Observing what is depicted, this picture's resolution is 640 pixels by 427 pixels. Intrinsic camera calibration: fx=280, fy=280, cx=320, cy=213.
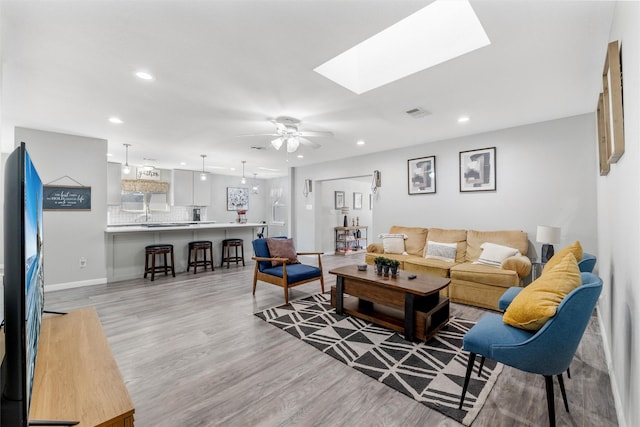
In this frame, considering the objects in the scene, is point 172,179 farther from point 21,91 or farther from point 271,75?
point 271,75

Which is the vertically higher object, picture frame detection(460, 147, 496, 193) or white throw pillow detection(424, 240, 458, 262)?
picture frame detection(460, 147, 496, 193)

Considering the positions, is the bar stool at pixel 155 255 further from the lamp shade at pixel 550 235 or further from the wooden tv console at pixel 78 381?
the lamp shade at pixel 550 235

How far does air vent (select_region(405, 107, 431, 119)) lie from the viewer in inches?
138

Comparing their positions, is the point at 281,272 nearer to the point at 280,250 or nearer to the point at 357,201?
the point at 280,250

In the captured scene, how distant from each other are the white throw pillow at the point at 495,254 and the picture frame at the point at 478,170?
3.38 ft

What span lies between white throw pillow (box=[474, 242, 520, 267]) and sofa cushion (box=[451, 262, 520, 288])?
0.13 metres

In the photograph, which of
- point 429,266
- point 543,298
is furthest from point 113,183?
point 543,298

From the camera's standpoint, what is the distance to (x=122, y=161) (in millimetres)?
7012

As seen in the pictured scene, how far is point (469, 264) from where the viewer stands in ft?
13.2

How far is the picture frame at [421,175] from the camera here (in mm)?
5152

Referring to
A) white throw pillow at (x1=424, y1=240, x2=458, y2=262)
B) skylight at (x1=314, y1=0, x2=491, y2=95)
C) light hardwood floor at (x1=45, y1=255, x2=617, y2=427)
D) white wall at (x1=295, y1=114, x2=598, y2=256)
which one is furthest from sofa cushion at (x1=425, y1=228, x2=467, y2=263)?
skylight at (x1=314, y1=0, x2=491, y2=95)

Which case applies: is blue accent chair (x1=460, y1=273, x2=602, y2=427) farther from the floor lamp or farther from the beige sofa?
the floor lamp

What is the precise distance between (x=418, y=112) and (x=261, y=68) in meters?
2.08

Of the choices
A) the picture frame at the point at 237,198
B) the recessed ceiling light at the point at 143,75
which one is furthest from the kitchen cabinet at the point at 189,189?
the recessed ceiling light at the point at 143,75
